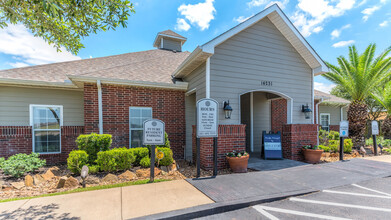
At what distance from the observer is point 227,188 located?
4.22m

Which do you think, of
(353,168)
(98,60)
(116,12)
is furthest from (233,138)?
(98,60)

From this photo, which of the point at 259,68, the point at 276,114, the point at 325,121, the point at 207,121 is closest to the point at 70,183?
the point at 207,121

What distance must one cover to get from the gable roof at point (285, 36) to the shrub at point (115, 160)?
3.81 metres

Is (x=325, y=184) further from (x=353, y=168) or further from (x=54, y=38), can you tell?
(x=54, y=38)

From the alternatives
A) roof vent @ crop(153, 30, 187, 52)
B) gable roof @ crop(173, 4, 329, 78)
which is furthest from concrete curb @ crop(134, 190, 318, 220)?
roof vent @ crop(153, 30, 187, 52)

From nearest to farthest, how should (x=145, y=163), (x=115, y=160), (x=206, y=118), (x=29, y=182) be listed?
(x=29, y=182) < (x=206, y=118) < (x=115, y=160) < (x=145, y=163)

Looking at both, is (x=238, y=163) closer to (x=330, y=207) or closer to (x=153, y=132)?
(x=330, y=207)

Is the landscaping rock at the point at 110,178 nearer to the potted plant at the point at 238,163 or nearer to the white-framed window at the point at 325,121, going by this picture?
the potted plant at the point at 238,163

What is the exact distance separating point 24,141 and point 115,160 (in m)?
4.19

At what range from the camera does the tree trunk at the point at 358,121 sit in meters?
9.72

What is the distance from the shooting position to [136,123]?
737cm

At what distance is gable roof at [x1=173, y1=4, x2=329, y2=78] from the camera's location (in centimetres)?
578

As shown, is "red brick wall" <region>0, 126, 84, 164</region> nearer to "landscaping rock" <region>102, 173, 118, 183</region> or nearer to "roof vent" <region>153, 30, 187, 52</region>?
"landscaping rock" <region>102, 173, 118, 183</region>

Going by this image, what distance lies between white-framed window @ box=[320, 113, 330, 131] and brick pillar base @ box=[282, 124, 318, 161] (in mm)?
6259
